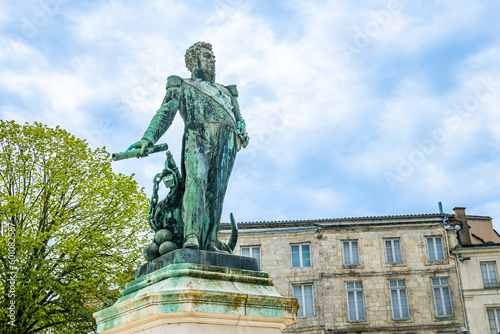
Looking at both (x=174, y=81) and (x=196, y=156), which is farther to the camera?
(x=174, y=81)

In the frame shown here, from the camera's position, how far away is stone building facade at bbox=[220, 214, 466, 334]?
31.2 metres

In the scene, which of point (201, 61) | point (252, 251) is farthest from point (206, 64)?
point (252, 251)

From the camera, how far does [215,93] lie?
5875mm

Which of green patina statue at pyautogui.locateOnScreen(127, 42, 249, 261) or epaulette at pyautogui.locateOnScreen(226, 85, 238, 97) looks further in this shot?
epaulette at pyautogui.locateOnScreen(226, 85, 238, 97)

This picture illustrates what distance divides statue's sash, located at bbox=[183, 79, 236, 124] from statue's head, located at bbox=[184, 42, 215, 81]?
0.13 meters

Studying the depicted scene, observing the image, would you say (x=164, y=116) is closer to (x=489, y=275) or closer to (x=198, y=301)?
(x=198, y=301)

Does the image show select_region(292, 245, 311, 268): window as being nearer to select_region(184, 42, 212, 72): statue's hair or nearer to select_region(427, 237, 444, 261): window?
select_region(427, 237, 444, 261): window

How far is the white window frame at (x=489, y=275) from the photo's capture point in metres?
31.3

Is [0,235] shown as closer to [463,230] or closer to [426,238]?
[426,238]

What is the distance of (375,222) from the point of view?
1302 inches

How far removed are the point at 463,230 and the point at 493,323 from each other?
228 inches

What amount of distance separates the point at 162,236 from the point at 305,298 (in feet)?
92.5

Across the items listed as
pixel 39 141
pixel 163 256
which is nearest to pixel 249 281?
pixel 163 256

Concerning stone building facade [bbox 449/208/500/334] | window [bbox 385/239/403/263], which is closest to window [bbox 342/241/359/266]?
window [bbox 385/239/403/263]
